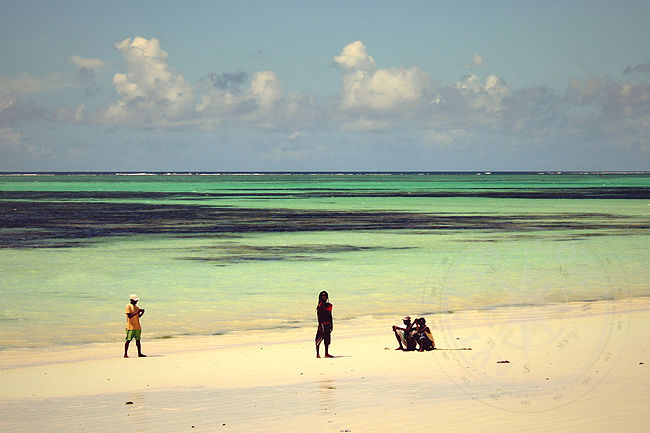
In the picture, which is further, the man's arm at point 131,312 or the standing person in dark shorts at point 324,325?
the man's arm at point 131,312

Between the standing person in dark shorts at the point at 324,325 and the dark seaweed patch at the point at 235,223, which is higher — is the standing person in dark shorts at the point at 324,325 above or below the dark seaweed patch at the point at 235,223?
below

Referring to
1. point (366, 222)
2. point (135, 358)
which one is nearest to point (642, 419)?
point (135, 358)

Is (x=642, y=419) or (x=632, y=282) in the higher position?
(x=632, y=282)

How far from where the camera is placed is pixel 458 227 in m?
52.9

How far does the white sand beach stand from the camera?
A: 10.1 m

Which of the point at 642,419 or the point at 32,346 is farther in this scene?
the point at 32,346

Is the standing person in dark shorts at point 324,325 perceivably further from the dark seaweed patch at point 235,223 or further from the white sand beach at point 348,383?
the dark seaweed patch at point 235,223

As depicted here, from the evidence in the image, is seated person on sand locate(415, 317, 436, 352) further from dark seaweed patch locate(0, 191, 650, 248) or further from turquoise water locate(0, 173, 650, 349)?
dark seaweed patch locate(0, 191, 650, 248)

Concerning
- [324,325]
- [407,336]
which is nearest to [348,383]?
[324,325]

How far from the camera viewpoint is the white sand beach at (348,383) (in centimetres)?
1006

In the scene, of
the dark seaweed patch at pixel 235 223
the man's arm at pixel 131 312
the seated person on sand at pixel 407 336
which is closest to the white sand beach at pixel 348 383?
the seated person on sand at pixel 407 336

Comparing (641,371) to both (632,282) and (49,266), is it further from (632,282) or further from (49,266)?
(49,266)

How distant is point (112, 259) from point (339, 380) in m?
24.6

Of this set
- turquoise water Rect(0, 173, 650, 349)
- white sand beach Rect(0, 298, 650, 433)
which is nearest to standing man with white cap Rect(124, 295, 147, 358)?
white sand beach Rect(0, 298, 650, 433)
